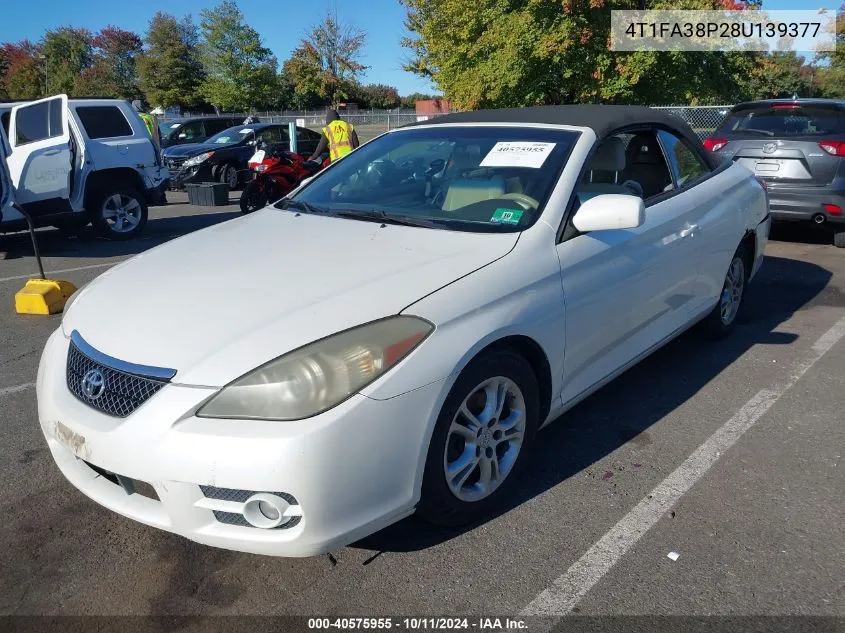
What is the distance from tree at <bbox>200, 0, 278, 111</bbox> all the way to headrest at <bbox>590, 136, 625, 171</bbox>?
4646 centimetres

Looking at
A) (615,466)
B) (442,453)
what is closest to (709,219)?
(615,466)

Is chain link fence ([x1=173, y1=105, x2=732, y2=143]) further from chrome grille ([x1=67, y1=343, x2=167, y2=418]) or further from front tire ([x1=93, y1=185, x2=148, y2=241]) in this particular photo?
chrome grille ([x1=67, y1=343, x2=167, y2=418])

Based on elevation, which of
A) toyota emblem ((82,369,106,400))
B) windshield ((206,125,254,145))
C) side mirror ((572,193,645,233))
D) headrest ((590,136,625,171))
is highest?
windshield ((206,125,254,145))

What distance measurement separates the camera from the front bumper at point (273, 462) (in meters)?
2.15

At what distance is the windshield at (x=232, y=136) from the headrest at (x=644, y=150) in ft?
42.8

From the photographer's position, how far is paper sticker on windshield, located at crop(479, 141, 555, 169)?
3.39 metres

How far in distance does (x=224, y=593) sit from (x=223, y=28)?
4926 centimetres

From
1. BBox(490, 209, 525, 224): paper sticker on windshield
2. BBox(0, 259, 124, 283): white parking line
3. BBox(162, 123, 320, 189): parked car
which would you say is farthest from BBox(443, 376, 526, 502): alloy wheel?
BBox(162, 123, 320, 189): parked car

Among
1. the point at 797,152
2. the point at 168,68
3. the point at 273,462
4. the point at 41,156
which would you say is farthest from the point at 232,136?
the point at 168,68

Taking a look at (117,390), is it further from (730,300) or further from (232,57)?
(232,57)

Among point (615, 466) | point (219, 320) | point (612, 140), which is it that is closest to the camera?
point (219, 320)

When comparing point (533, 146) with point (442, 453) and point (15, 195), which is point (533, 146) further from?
point (15, 195)

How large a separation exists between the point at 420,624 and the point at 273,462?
744mm

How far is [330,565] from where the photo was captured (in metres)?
2.62
